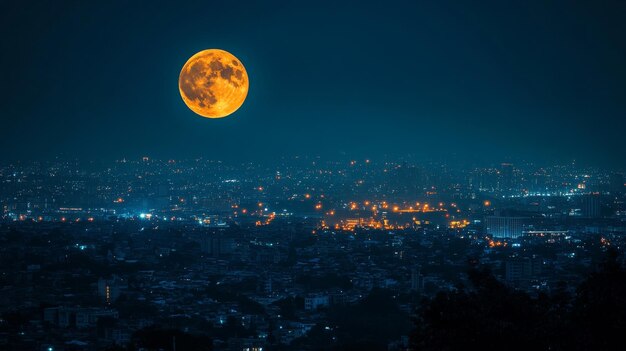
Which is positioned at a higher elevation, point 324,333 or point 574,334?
point 574,334

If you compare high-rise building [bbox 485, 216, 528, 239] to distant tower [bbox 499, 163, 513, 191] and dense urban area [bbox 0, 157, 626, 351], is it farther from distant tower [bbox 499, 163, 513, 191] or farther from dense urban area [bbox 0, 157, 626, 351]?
distant tower [bbox 499, 163, 513, 191]

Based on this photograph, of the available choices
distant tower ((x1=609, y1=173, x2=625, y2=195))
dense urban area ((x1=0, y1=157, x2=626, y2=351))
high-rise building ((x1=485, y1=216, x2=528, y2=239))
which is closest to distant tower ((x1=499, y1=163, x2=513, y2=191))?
dense urban area ((x1=0, y1=157, x2=626, y2=351))

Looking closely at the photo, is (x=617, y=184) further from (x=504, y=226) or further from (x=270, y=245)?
(x=270, y=245)

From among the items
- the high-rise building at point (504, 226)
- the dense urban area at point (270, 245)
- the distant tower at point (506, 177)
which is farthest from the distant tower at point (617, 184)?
the high-rise building at point (504, 226)

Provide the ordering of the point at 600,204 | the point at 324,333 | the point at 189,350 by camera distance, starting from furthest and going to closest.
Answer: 1. the point at 600,204
2. the point at 324,333
3. the point at 189,350

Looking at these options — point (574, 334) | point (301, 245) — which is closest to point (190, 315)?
point (574, 334)

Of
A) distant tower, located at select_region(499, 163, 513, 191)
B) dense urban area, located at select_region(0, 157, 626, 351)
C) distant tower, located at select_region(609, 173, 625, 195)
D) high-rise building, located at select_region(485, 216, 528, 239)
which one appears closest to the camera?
dense urban area, located at select_region(0, 157, 626, 351)

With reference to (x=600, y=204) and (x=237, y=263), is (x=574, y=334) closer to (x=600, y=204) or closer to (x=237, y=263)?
(x=237, y=263)

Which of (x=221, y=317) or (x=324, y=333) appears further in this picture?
(x=221, y=317)

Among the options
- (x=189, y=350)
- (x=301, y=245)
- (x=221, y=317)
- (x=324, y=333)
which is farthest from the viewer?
(x=301, y=245)
